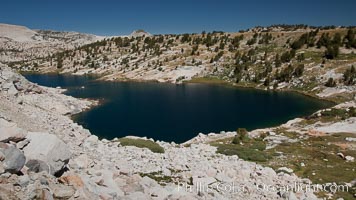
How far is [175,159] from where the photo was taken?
1121 inches

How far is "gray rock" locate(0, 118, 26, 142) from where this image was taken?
14.6 metres

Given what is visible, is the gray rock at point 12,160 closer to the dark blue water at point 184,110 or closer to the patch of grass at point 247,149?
the patch of grass at point 247,149

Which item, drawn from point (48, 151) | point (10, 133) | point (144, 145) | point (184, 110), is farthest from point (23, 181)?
point (184, 110)

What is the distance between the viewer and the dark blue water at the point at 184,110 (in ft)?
197

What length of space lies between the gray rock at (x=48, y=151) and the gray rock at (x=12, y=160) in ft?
4.58

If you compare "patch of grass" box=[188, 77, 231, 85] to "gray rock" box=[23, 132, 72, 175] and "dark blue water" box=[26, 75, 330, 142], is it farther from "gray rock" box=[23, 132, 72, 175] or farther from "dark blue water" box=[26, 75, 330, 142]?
"gray rock" box=[23, 132, 72, 175]

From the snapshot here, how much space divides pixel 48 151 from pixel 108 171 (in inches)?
153

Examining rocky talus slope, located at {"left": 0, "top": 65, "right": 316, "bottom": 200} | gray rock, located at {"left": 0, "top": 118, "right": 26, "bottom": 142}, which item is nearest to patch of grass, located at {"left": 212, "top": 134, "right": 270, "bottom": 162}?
rocky talus slope, located at {"left": 0, "top": 65, "right": 316, "bottom": 200}

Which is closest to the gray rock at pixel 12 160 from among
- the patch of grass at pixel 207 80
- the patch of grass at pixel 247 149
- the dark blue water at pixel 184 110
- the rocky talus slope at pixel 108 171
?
the rocky talus slope at pixel 108 171

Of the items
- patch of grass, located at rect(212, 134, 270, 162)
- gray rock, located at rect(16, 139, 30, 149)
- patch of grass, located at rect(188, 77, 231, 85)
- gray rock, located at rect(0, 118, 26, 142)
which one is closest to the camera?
gray rock, located at rect(0, 118, 26, 142)

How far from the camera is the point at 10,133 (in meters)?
14.8

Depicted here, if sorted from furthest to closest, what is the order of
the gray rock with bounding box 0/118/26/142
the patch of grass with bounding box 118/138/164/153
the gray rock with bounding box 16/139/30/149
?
the patch of grass with bounding box 118/138/164/153, the gray rock with bounding box 16/139/30/149, the gray rock with bounding box 0/118/26/142

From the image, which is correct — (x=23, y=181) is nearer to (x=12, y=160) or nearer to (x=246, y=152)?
(x=12, y=160)

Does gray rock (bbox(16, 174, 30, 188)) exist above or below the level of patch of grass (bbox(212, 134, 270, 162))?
above
